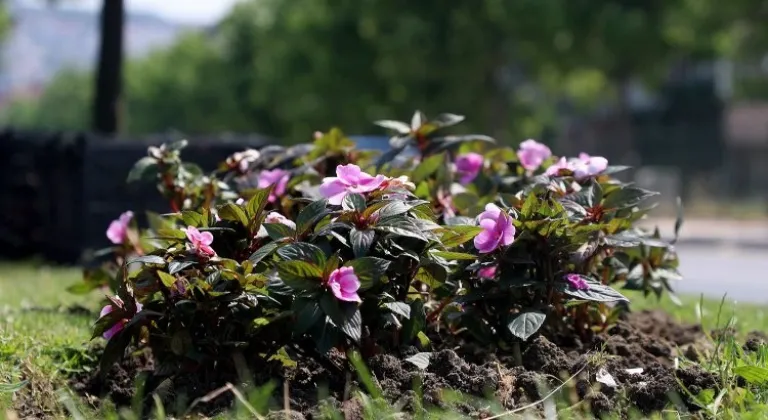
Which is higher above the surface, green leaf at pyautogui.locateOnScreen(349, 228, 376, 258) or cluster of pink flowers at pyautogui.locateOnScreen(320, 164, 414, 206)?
cluster of pink flowers at pyautogui.locateOnScreen(320, 164, 414, 206)

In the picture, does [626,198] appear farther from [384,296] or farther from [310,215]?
[310,215]

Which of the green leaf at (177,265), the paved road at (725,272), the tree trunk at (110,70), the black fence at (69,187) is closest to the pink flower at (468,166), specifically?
the green leaf at (177,265)

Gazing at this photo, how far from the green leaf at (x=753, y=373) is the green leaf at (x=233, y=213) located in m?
1.58

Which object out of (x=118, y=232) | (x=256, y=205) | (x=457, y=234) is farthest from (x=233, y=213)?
(x=118, y=232)

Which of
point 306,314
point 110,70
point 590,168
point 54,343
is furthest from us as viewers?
point 110,70

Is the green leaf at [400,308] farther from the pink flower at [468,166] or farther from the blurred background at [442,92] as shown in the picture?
the blurred background at [442,92]

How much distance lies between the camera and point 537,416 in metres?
3.03

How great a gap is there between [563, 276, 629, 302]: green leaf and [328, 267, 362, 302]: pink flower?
29.4 inches

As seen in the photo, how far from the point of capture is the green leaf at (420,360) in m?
3.30

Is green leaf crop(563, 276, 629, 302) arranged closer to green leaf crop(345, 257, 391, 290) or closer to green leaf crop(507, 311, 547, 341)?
green leaf crop(507, 311, 547, 341)

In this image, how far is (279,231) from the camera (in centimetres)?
342

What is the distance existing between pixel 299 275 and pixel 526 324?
74 cm

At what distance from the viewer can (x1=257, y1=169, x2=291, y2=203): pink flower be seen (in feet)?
13.9

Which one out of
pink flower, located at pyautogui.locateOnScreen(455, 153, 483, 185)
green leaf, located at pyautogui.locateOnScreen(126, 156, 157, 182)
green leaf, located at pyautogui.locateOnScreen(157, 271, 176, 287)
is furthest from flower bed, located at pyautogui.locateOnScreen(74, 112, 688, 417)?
green leaf, located at pyautogui.locateOnScreen(126, 156, 157, 182)
